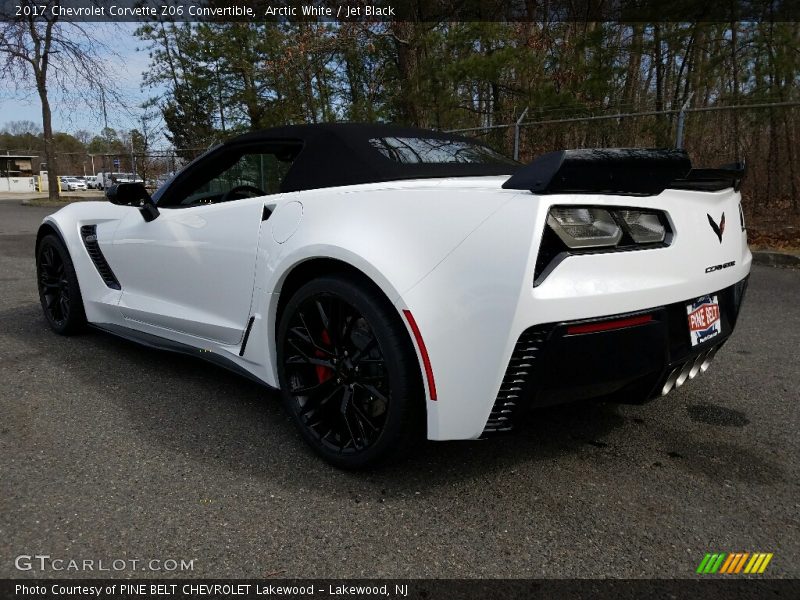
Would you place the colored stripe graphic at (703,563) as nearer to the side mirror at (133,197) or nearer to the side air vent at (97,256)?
the side mirror at (133,197)

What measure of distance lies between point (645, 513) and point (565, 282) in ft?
2.77

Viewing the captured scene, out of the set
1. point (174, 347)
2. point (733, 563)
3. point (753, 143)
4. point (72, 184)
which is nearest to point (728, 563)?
point (733, 563)

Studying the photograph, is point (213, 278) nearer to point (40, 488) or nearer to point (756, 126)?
point (40, 488)

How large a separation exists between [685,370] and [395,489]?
1168mm

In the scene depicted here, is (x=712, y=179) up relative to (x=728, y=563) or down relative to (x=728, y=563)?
up

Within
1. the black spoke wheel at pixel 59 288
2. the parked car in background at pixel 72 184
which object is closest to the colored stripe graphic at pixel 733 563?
the black spoke wheel at pixel 59 288

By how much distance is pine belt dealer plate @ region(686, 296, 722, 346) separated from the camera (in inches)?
82.4

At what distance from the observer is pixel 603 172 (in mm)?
1793

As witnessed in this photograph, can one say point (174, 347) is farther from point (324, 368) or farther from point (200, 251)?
point (324, 368)

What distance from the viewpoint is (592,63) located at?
38.9 feet

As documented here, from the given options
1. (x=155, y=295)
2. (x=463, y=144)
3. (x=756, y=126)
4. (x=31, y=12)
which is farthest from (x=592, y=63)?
(x=31, y=12)

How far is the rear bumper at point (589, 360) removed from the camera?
1.78 meters

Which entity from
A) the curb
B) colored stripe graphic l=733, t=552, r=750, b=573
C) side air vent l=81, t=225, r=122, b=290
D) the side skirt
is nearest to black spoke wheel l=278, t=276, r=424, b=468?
the side skirt

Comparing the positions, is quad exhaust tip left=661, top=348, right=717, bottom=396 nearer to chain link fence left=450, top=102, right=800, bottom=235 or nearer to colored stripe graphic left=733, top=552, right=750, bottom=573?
colored stripe graphic left=733, top=552, right=750, bottom=573
